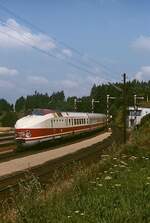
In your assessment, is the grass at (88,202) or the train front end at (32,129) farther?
the train front end at (32,129)

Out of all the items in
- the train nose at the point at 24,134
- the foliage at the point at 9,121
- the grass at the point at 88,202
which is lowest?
the grass at the point at 88,202

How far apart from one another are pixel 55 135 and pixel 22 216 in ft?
115

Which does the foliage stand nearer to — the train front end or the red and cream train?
the red and cream train

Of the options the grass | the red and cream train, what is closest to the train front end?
the red and cream train

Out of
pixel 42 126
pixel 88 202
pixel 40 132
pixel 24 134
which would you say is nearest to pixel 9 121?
pixel 42 126

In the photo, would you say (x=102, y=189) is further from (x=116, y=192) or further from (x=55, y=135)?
(x=55, y=135)

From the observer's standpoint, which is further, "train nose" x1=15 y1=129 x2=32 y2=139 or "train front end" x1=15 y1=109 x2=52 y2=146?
"train front end" x1=15 y1=109 x2=52 y2=146

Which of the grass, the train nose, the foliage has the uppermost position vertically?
the foliage

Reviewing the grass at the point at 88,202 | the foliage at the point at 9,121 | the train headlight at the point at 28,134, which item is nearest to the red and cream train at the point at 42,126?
the train headlight at the point at 28,134

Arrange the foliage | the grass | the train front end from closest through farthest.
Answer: the grass, the train front end, the foliage

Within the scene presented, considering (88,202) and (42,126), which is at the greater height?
(42,126)

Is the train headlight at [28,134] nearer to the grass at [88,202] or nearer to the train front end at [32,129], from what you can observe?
the train front end at [32,129]

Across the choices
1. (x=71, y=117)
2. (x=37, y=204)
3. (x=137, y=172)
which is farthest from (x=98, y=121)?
(x=37, y=204)

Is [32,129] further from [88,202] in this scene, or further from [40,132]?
[88,202]
